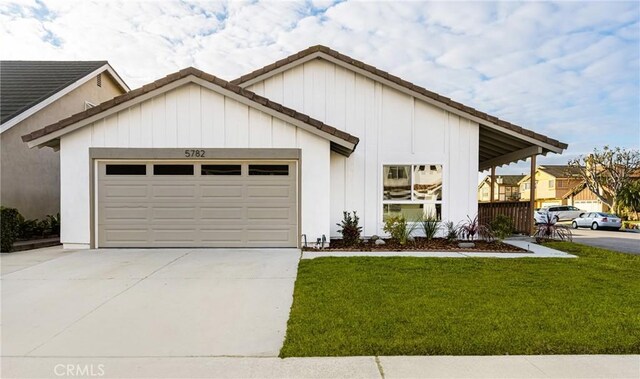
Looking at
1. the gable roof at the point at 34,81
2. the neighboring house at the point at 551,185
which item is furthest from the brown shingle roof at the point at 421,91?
the neighboring house at the point at 551,185

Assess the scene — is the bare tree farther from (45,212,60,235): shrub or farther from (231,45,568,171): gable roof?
(45,212,60,235): shrub

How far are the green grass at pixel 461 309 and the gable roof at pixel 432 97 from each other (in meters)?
4.53

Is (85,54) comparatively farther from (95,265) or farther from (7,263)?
(95,265)

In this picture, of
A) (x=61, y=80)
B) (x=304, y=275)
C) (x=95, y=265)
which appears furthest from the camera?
(x=61, y=80)

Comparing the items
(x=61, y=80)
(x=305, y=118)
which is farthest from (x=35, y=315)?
(x=61, y=80)

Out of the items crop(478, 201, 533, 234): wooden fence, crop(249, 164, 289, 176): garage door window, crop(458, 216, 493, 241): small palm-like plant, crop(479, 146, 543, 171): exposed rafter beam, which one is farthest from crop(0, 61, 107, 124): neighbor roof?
crop(479, 146, 543, 171): exposed rafter beam

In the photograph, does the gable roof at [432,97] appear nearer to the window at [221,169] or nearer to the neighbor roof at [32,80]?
the window at [221,169]

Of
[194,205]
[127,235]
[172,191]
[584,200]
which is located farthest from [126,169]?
[584,200]

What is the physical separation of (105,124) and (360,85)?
7.34 meters

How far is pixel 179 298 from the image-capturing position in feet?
17.8

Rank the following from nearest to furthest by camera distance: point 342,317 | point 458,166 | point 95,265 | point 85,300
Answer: point 342,317 < point 85,300 < point 95,265 < point 458,166

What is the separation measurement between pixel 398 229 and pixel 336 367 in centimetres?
719

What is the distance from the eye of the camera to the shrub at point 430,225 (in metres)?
10.6

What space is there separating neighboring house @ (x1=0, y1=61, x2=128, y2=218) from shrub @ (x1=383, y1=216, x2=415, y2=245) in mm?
10245
